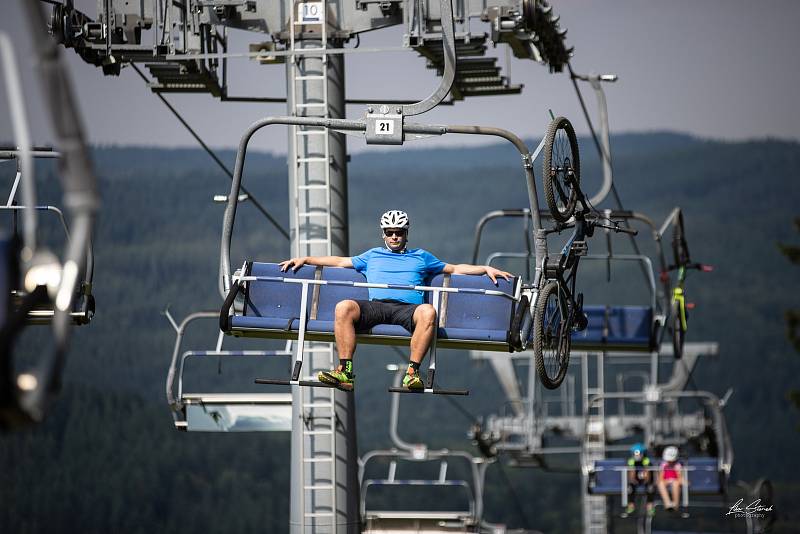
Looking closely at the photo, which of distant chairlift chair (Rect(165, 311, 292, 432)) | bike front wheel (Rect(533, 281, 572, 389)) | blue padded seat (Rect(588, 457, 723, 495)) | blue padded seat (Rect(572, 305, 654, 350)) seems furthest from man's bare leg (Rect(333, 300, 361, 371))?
blue padded seat (Rect(588, 457, 723, 495))

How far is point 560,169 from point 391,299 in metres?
1.35

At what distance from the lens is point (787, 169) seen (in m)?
61.5

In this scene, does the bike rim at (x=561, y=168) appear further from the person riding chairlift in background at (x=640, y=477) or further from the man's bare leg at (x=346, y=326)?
the person riding chairlift in background at (x=640, y=477)

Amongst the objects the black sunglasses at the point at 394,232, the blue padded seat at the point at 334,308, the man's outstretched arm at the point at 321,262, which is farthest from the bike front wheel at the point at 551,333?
the man's outstretched arm at the point at 321,262

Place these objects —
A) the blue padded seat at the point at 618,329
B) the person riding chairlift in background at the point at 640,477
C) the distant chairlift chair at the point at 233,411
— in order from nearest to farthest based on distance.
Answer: the distant chairlift chair at the point at 233,411
the blue padded seat at the point at 618,329
the person riding chairlift in background at the point at 640,477

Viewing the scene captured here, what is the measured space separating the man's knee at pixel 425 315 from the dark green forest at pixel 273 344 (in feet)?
70.7

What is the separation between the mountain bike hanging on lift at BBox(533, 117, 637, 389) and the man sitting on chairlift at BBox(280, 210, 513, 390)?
35 cm

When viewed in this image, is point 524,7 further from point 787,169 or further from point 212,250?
point 787,169

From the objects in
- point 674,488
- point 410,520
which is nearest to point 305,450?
point 410,520

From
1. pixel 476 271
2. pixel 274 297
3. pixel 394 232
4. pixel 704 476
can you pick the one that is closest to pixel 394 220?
pixel 394 232

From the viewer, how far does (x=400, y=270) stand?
1145 cm

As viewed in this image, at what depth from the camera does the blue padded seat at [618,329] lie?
53.5 feet

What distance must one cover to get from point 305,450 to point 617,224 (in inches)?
143

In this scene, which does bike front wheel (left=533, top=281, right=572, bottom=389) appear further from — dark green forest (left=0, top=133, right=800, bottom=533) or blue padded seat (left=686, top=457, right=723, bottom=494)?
dark green forest (left=0, top=133, right=800, bottom=533)
